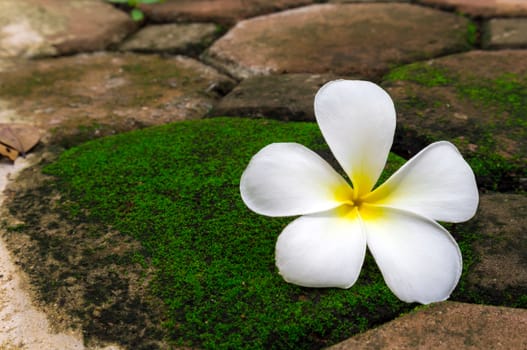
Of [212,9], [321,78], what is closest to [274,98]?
[321,78]

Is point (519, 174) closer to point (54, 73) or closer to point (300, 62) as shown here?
point (300, 62)

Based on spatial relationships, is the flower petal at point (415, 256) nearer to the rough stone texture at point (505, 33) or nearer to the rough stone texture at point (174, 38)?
the rough stone texture at point (505, 33)

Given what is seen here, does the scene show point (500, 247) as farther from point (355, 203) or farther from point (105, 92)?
Answer: point (105, 92)

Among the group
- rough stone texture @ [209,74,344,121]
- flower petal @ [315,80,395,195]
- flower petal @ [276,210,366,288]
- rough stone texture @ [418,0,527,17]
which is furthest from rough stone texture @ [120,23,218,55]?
flower petal @ [276,210,366,288]

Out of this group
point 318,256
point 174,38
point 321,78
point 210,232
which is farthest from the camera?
point 174,38

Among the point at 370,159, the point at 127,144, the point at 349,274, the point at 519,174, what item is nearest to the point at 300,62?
the point at 127,144

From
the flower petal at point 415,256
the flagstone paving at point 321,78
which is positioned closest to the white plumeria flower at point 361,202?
the flower petal at point 415,256
